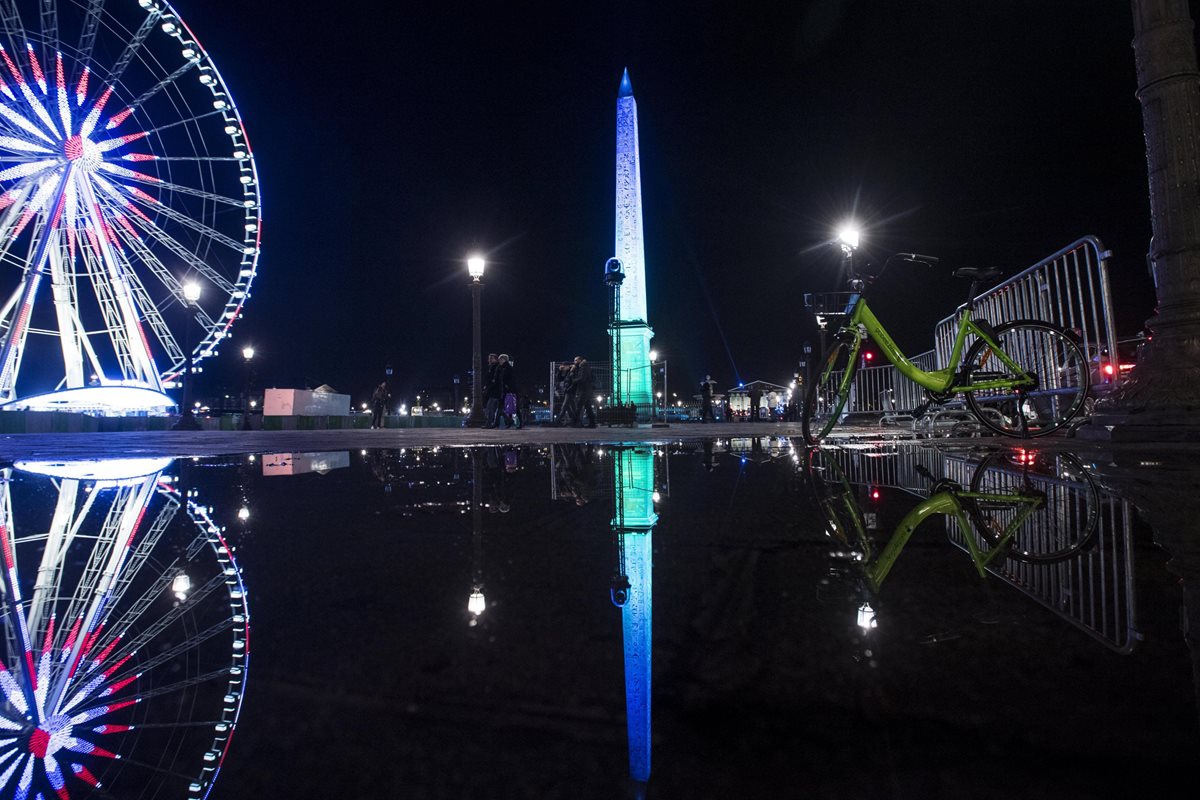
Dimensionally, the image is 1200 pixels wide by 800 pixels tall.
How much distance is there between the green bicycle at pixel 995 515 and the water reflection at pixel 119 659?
1067 mm

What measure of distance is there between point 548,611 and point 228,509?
1.76m

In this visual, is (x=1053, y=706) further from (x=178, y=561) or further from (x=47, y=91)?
(x=47, y=91)

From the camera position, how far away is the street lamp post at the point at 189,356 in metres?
17.3

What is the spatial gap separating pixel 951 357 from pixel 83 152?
70.8 ft

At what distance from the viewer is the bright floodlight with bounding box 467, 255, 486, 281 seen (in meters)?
14.6

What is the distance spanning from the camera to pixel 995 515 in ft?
6.05

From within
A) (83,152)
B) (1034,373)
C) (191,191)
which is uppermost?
(83,152)

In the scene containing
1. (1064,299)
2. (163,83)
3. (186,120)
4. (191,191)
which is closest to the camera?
(1064,299)

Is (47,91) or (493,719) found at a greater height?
(47,91)

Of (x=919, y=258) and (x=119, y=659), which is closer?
(x=119, y=659)

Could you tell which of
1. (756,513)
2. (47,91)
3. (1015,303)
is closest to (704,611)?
(756,513)

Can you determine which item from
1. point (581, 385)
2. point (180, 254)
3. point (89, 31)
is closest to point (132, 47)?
point (89, 31)

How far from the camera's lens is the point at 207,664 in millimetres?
779

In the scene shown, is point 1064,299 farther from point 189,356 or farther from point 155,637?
point 189,356
